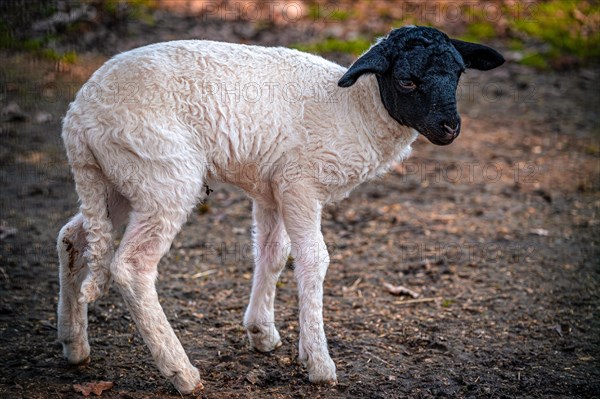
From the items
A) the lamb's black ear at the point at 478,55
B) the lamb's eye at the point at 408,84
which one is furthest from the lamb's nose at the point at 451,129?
the lamb's black ear at the point at 478,55

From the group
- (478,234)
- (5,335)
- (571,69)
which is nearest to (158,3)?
(571,69)

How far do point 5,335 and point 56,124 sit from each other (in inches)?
179

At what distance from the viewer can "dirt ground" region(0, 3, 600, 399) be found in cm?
485

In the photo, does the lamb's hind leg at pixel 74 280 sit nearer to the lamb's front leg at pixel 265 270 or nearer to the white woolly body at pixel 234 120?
the white woolly body at pixel 234 120

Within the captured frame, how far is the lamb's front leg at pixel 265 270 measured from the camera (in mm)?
5102

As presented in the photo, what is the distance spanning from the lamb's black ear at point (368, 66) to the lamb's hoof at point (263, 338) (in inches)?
72.7

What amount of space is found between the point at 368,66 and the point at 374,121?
467mm

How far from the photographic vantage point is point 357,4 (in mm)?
13828

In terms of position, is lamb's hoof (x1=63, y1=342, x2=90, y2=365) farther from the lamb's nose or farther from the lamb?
the lamb's nose

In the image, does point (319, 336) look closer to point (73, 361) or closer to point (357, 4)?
point (73, 361)

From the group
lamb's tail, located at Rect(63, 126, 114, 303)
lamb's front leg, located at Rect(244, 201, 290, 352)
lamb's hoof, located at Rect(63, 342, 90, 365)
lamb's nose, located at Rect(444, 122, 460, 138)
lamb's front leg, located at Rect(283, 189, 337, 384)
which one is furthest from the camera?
lamb's front leg, located at Rect(244, 201, 290, 352)

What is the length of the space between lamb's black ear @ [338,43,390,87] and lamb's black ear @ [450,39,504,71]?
1.96 feet

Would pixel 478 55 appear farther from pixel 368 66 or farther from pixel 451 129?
pixel 368 66

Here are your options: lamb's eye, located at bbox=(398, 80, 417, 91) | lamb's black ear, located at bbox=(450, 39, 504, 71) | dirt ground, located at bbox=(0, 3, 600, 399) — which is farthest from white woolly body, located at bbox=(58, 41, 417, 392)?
lamb's black ear, located at bbox=(450, 39, 504, 71)
